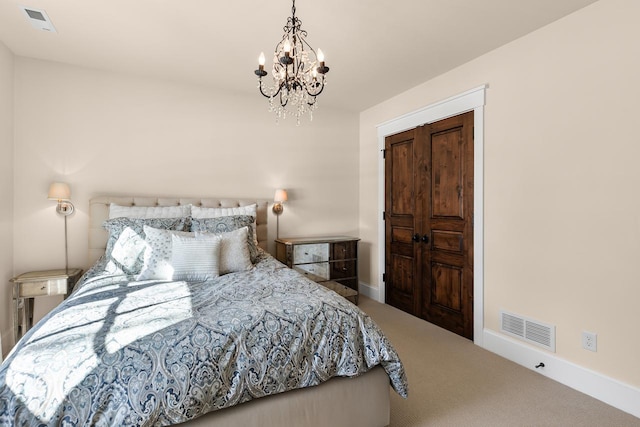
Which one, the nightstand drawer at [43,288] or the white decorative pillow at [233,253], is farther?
the nightstand drawer at [43,288]

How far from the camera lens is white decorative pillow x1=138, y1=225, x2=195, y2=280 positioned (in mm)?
2250

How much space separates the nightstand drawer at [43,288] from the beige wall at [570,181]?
3.66 metres

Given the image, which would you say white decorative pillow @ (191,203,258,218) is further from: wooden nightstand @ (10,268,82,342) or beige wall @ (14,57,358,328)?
wooden nightstand @ (10,268,82,342)

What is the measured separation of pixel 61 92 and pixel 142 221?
1566mm

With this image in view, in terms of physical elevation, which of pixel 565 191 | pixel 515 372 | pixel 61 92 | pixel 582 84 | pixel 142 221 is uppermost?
pixel 61 92

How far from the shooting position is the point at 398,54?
2.84m

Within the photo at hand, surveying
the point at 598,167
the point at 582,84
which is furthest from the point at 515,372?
the point at 582,84

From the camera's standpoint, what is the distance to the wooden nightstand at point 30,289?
2607mm

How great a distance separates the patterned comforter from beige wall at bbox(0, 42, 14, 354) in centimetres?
142

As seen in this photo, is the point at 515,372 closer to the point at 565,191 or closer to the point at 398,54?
the point at 565,191

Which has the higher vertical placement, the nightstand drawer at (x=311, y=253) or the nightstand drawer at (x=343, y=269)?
the nightstand drawer at (x=311, y=253)

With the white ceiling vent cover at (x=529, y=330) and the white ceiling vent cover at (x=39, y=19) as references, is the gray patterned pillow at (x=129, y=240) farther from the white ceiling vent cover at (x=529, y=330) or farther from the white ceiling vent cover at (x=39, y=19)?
the white ceiling vent cover at (x=529, y=330)

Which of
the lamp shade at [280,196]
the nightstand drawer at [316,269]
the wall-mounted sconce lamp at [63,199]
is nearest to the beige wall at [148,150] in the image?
the wall-mounted sconce lamp at [63,199]

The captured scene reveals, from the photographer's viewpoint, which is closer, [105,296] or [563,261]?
[105,296]
